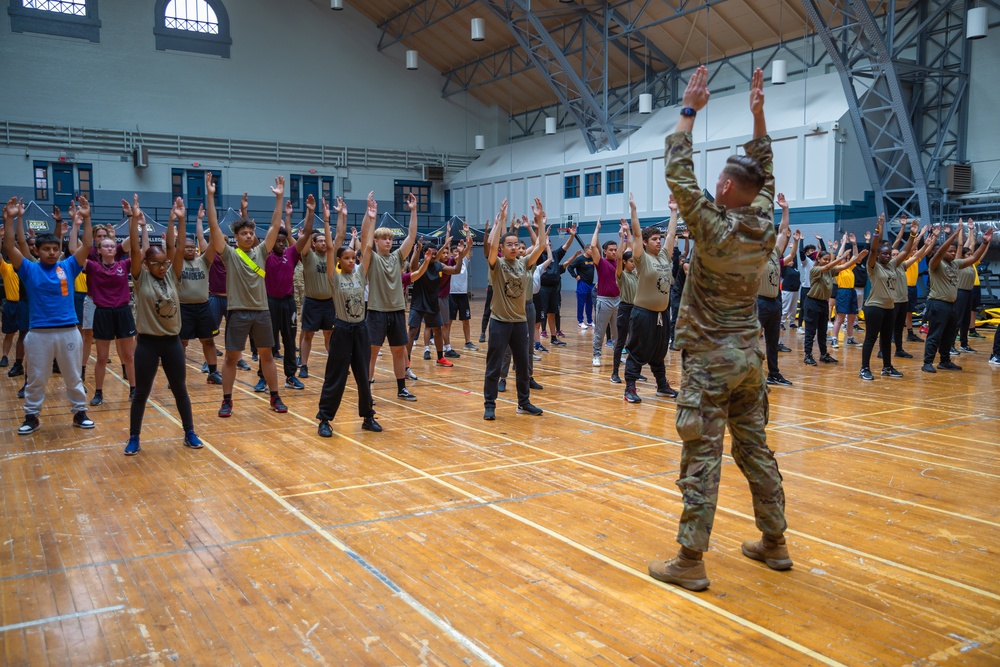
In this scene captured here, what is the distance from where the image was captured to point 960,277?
13.1 metres

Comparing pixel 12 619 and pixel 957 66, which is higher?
pixel 957 66

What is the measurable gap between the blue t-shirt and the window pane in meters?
26.5

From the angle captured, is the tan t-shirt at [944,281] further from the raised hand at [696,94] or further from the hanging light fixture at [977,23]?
the hanging light fixture at [977,23]

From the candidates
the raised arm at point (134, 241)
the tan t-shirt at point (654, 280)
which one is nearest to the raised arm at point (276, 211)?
the raised arm at point (134, 241)

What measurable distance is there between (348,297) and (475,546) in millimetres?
3558

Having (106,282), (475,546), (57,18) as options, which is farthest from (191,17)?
(475,546)

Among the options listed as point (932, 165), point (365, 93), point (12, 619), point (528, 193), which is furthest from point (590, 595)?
point (365, 93)

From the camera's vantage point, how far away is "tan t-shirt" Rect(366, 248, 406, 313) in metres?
8.88

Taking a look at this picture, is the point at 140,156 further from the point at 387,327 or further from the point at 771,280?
the point at 771,280

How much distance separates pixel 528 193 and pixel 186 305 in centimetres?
2447

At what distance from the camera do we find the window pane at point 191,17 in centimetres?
3002

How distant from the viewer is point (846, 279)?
50.4ft

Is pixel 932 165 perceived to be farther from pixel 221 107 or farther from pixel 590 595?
pixel 221 107

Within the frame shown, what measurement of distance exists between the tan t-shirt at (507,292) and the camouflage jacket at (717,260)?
418cm
